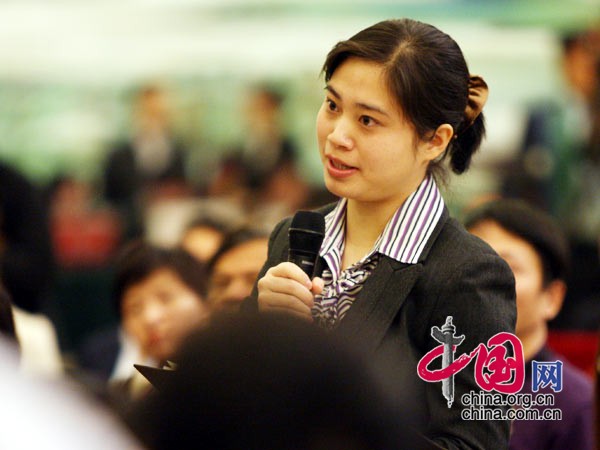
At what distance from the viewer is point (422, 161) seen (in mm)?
1623

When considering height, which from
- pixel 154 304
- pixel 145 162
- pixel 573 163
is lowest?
pixel 145 162

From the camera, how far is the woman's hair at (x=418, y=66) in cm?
155

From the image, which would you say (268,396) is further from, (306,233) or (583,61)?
(583,61)

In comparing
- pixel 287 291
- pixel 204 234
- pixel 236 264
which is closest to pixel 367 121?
pixel 287 291

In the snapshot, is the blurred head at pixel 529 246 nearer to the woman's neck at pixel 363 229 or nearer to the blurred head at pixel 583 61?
the woman's neck at pixel 363 229

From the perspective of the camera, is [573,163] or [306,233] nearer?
[306,233]

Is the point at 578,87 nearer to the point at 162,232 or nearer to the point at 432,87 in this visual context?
the point at 162,232

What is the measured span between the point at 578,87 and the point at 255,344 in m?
5.00

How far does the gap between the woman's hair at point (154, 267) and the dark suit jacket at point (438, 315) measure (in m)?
1.36

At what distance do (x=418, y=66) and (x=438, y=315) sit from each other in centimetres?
36

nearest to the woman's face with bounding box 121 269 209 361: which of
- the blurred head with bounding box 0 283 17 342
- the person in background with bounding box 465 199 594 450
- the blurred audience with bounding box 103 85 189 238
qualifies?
the person in background with bounding box 465 199 594 450

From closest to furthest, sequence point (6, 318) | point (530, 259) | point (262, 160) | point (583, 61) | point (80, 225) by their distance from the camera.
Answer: point (6, 318), point (530, 259), point (583, 61), point (80, 225), point (262, 160)

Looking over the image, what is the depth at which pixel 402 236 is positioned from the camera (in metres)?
1.59

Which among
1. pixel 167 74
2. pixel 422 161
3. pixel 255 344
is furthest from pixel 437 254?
pixel 167 74
